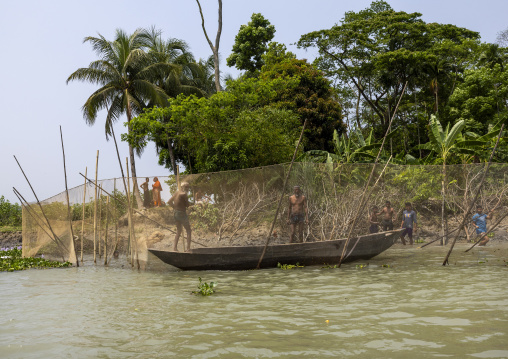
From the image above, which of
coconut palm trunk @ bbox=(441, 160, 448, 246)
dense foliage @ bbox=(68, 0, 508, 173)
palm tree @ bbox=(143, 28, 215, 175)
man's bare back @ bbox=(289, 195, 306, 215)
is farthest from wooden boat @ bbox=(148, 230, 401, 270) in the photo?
palm tree @ bbox=(143, 28, 215, 175)

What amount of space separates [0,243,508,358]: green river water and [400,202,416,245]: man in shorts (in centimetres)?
286

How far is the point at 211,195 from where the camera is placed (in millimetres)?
11336

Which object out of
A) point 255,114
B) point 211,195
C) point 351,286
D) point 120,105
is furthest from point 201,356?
point 120,105

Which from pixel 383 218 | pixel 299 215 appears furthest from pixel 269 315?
pixel 383 218

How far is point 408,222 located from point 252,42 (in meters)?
18.0

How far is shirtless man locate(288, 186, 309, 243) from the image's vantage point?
38.1ft

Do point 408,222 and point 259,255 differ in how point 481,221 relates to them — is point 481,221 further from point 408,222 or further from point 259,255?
point 259,255

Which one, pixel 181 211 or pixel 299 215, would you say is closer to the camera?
pixel 181 211

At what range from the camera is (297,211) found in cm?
1163

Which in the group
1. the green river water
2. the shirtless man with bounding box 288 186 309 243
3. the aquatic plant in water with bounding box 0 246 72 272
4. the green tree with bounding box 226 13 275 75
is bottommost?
the green river water

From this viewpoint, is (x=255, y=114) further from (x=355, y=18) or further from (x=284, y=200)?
(x=355, y=18)

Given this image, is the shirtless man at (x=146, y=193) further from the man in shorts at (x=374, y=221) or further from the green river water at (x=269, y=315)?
the man in shorts at (x=374, y=221)

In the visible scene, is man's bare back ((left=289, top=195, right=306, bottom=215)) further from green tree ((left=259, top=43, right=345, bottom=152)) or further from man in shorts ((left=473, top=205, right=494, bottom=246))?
green tree ((left=259, top=43, right=345, bottom=152))

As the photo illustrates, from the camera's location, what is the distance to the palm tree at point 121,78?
23766 mm
